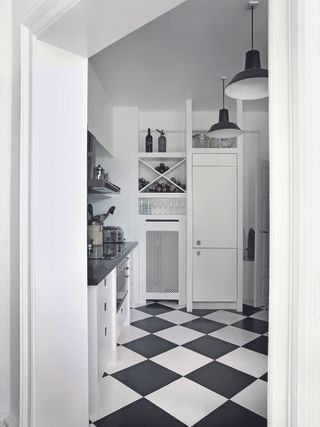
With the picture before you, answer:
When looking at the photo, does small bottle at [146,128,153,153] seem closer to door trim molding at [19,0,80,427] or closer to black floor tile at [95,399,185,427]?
Result: door trim molding at [19,0,80,427]

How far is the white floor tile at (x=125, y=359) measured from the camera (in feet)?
7.80

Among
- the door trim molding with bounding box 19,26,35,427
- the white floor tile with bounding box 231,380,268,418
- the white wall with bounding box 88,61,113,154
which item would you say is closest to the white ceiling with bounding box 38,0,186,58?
the door trim molding with bounding box 19,26,35,427

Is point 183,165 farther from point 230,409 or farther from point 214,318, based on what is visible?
point 230,409

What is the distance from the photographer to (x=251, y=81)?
1.95 m

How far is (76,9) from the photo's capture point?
3.61 feet

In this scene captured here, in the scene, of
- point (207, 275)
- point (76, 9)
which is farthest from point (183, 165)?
point (76, 9)

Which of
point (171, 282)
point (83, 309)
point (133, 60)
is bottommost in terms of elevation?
point (171, 282)

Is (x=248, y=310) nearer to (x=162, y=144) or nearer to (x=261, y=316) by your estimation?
(x=261, y=316)

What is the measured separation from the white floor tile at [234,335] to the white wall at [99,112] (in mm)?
2311

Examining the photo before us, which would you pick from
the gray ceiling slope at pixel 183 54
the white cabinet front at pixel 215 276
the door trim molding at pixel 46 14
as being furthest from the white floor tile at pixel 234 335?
the door trim molding at pixel 46 14

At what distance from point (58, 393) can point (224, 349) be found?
169cm

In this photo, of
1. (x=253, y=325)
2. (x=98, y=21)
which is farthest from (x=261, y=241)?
(x=98, y=21)

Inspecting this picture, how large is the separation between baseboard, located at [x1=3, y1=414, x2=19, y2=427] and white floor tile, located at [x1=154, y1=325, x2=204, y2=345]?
1.64 meters

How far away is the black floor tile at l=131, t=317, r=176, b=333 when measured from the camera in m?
3.17
